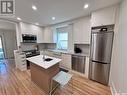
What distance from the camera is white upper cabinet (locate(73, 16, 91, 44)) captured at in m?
3.30

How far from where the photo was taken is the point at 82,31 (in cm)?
348

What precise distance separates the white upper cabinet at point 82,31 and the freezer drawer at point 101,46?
49cm

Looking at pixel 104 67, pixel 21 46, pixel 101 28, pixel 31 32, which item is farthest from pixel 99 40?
pixel 21 46

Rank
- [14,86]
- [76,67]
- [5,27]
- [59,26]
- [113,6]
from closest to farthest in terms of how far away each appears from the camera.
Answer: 1. [113,6]
2. [14,86]
3. [76,67]
4. [59,26]
5. [5,27]

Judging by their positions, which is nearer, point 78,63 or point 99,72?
point 99,72

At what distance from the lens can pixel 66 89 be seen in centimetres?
245

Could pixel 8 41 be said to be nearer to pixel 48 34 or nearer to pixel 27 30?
pixel 27 30

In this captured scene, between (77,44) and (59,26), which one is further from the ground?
(59,26)

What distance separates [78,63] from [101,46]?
4.04 ft

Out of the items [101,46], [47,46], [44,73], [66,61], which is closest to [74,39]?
[66,61]

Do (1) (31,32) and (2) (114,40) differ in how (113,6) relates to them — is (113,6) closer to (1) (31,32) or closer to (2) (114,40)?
(2) (114,40)

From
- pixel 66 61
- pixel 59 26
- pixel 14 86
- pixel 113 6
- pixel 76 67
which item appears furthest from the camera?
pixel 59 26

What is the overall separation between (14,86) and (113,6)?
13.2ft

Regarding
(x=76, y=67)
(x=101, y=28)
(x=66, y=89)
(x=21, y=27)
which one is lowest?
(x=66, y=89)
